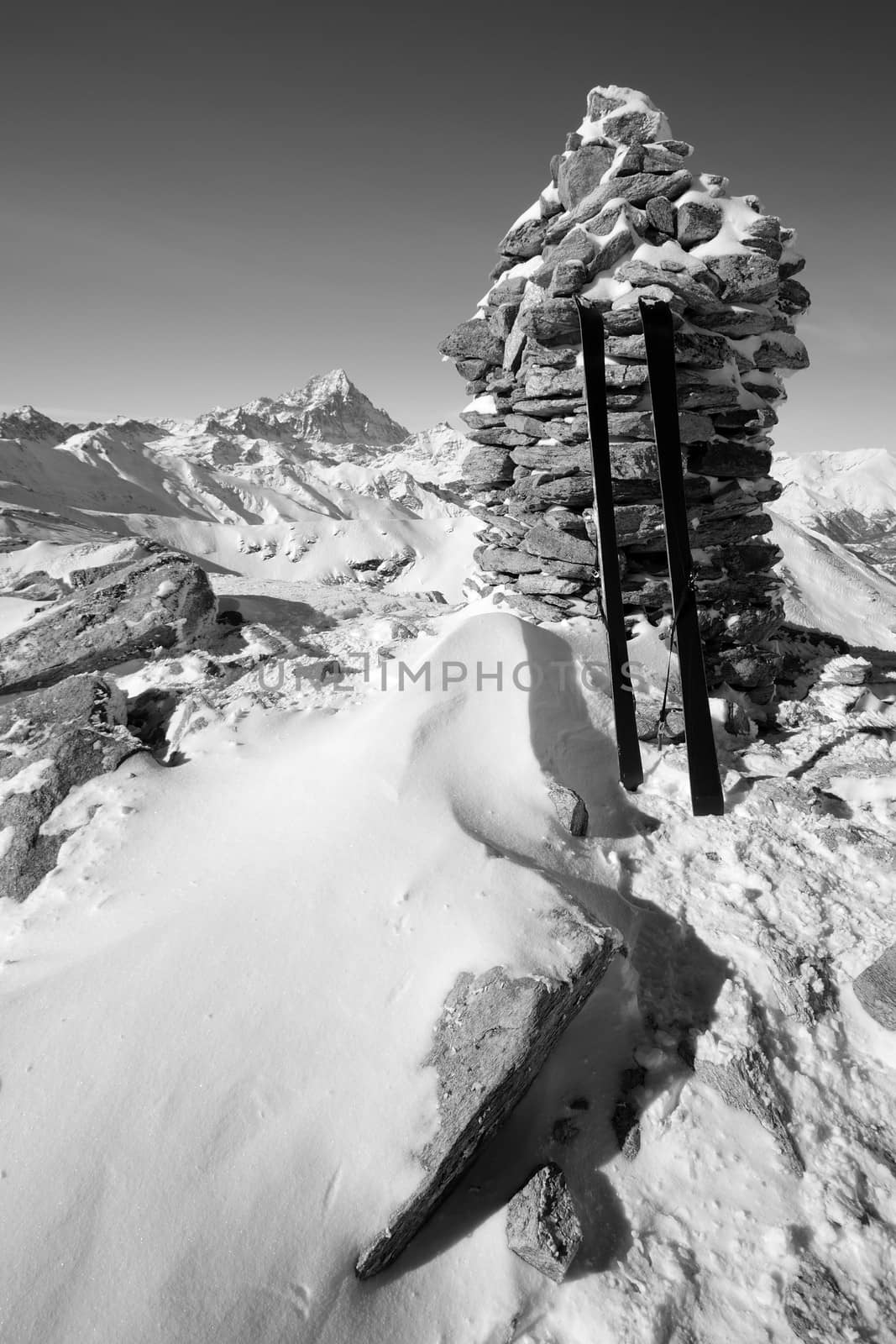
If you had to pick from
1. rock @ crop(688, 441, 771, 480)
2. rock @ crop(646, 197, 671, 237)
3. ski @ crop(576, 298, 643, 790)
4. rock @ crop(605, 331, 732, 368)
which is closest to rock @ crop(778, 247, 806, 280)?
rock @ crop(646, 197, 671, 237)

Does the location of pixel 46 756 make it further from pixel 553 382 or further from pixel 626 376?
pixel 626 376

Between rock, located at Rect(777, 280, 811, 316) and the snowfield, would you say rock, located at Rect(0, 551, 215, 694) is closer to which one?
the snowfield

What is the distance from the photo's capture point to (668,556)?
5.35 m

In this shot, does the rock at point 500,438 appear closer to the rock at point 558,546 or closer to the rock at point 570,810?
the rock at point 558,546

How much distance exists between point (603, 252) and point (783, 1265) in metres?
7.88

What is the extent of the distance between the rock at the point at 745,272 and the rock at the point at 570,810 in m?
5.56

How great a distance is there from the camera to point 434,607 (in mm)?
9750

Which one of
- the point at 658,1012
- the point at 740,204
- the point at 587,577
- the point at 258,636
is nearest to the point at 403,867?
the point at 658,1012

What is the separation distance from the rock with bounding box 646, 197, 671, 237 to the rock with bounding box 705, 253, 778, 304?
637mm

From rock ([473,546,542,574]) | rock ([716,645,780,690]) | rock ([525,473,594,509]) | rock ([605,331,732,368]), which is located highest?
rock ([605,331,732,368])

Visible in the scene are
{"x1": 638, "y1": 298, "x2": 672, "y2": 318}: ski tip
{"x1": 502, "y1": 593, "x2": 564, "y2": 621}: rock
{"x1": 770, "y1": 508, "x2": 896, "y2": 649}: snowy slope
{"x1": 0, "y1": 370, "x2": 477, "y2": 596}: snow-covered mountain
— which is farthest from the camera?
{"x1": 0, "y1": 370, "x2": 477, "y2": 596}: snow-covered mountain

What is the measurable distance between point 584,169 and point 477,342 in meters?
2.09

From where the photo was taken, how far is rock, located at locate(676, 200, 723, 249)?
6.45 meters

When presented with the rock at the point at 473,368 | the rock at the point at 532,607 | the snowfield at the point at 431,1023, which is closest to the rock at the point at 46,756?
the snowfield at the point at 431,1023
